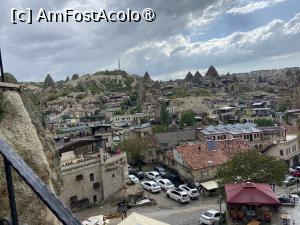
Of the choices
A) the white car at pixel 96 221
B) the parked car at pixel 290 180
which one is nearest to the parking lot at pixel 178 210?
the white car at pixel 96 221

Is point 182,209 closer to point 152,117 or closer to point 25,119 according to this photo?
point 25,119

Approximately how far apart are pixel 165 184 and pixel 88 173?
848 centimetres

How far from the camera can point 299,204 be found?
1100 inches

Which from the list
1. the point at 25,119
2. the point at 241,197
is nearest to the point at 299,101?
the point at 241,197

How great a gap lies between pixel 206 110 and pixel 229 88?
71072 millimetres

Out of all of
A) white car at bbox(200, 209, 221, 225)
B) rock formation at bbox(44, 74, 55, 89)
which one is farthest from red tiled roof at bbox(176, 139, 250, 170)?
rock formation at bbox(44, 74, 55, 89)

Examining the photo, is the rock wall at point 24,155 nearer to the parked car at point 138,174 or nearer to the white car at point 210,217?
the white car at point 210,217

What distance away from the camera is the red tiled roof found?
40.9 meters

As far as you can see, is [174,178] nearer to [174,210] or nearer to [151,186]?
[151,186]

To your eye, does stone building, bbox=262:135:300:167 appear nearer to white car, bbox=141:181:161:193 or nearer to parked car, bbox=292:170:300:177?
parked car, bbox=292:170:300:177

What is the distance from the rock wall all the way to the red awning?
17.4 m

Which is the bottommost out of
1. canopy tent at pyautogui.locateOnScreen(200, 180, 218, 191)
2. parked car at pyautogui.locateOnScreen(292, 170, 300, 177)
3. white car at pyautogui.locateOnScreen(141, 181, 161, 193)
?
parked car at pyautogui.locateOnScreen(292, 170, 300, 177)

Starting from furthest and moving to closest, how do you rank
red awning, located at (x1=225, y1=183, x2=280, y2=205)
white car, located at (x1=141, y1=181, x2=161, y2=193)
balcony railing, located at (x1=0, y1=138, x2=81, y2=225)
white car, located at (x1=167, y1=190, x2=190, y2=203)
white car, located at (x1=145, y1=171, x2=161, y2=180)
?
white car, located at (x1=145, y1=171, x2=161, y2=180) < white car, located at (x1=141, y1=181, x2=161, y2=193) < white car, located at (x1=167, y1=190, x2=190, y2=203) < red awning, located at (x1=225, y1=183, x2=280, y2=205) < balcony railing, located at (x1=0, y1=138, x2=81, y2=225)

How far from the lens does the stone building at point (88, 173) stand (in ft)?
110
